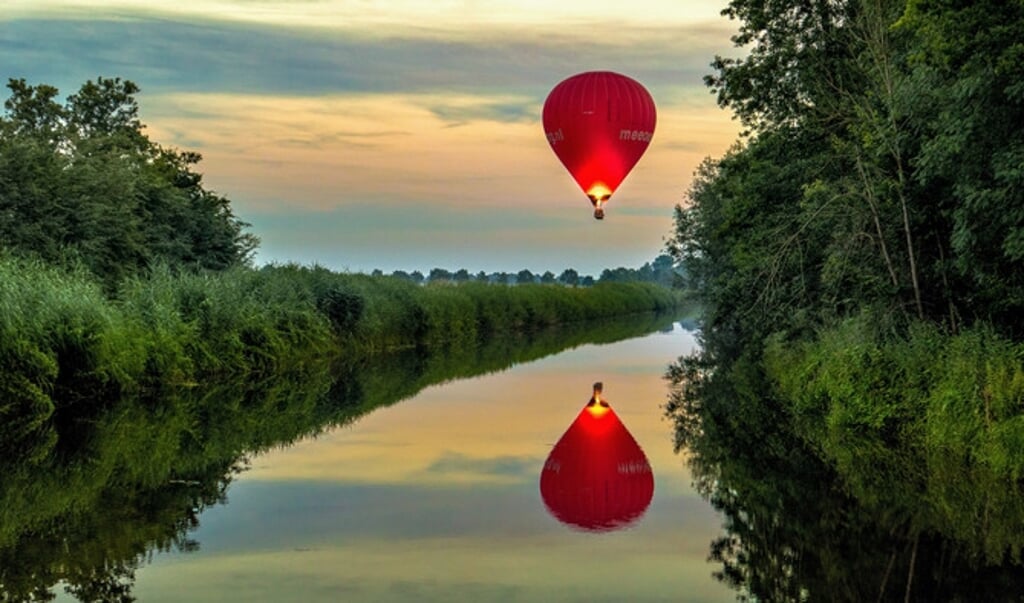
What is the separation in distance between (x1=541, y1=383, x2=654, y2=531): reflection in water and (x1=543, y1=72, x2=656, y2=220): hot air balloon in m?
9.76

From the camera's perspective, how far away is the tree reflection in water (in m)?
8.89

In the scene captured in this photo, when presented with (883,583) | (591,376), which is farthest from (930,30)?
(591,376)

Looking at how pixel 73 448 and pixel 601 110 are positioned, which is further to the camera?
pixel 601 110

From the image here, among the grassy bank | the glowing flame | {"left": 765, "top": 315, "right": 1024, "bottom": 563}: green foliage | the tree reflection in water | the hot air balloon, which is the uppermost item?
the hot air balloon

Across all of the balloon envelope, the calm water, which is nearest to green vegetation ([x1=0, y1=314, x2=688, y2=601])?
the calm water

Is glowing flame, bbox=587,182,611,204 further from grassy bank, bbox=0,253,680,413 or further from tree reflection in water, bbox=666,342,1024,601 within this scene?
tree reflection in water, bbox=666,342,1024,601

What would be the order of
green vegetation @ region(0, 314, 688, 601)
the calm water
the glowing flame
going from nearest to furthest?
the calm water < green vegetation @ region(0, 314, 688, 601) < the glowing flame

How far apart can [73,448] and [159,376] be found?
24.9 ft

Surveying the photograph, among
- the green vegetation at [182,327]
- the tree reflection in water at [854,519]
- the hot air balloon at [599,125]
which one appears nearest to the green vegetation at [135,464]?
the green vegetation at [182,327]

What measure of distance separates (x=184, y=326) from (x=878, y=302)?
1326cm

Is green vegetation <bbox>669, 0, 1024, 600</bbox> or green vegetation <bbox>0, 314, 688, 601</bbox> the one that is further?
green vegetation <bbox>669, 0, 1024, 600</bbox>

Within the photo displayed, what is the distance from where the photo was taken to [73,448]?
52.0 ft

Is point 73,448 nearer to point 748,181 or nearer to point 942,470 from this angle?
point 942,470

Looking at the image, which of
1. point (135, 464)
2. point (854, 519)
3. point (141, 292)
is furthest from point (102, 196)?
point (854, 519)
